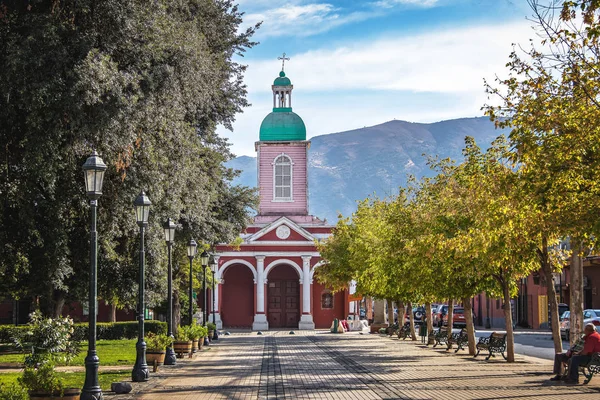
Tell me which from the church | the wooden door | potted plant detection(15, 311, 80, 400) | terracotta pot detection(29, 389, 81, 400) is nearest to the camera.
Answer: terracotta pot detection(29, 389, 81, 400)

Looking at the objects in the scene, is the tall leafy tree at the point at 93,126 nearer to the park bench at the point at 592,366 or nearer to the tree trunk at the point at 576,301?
the tree trunk at the point at 576,301

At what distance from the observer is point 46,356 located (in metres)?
15.4

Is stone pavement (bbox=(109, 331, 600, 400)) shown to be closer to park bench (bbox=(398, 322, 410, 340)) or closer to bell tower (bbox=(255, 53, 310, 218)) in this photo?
park bench (bbox=(398, 322, 410, 340))

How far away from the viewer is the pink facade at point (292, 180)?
7062 centimetres

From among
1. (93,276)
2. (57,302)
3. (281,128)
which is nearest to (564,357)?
(93,276)

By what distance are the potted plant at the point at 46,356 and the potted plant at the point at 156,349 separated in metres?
5.88

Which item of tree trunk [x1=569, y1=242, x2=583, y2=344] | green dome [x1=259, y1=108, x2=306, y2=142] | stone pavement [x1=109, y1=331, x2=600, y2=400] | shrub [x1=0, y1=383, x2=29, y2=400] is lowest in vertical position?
stone pavement [x1=109, y1=331, x2=600, y2=400]

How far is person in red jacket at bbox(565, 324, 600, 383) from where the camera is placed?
1958 cm

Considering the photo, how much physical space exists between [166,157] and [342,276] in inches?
1318

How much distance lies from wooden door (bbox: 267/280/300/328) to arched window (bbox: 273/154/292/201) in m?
6.56

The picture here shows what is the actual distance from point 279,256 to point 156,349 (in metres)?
42.4

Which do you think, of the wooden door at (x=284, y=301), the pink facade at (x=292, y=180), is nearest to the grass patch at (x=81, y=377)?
the wooden door at (x=284, y=301)

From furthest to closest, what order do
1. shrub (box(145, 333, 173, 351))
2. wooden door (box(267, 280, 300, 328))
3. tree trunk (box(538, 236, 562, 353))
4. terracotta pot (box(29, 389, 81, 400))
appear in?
wooden door (box(267, 280, 300, 328)), shrub (box(145, 333, 173, 351)), tree trunk (box(538, 236, 562, 353)), terracotta pot (box(29, 389, 81, 400))

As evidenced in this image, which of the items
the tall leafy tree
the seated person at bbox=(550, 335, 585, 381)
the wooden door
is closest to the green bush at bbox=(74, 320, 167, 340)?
the tall leafy tree
